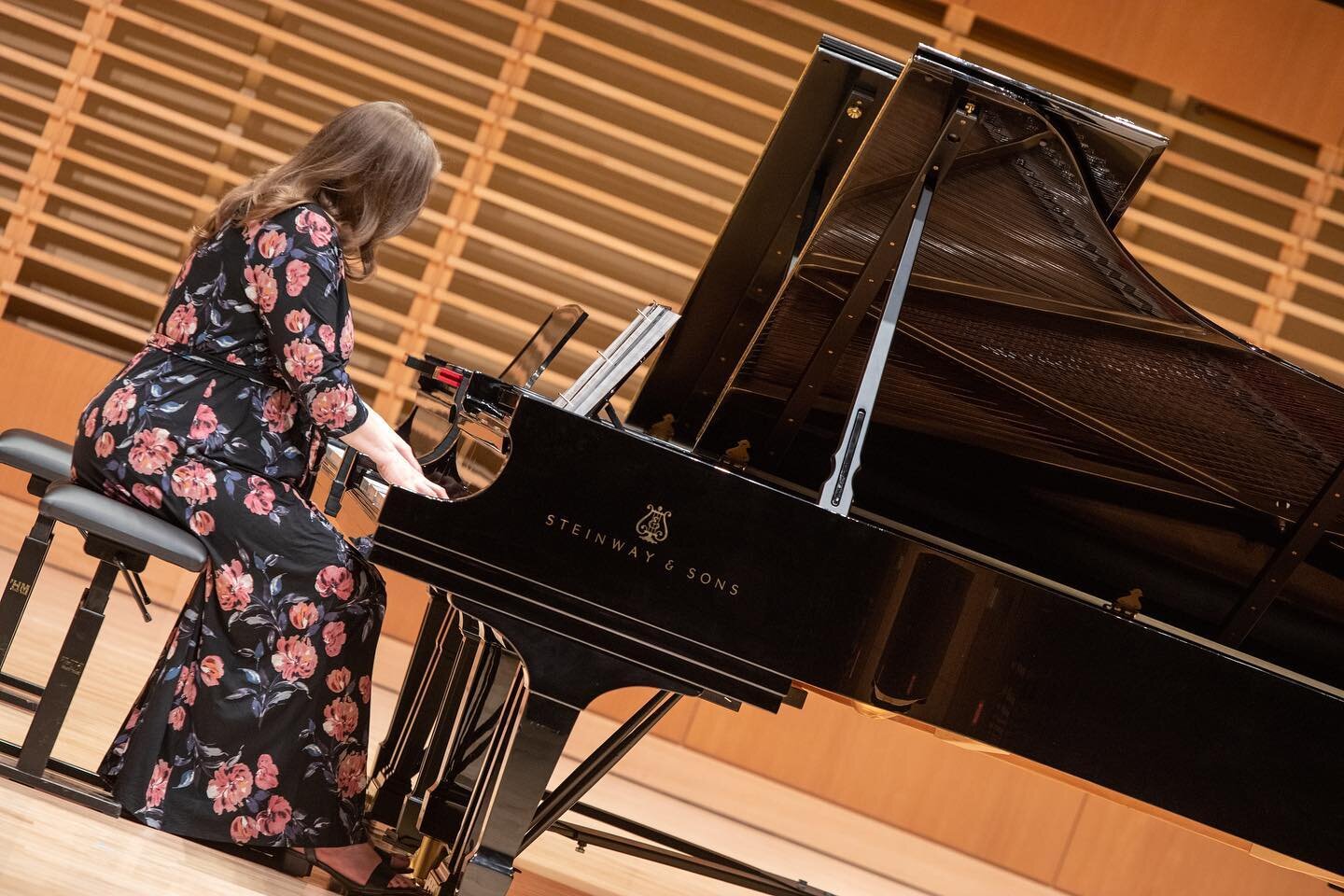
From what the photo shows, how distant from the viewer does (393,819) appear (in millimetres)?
2543

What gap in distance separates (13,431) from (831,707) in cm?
268

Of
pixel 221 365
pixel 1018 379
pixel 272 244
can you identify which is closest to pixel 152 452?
pixel 221 365

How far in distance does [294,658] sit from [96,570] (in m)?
0.36

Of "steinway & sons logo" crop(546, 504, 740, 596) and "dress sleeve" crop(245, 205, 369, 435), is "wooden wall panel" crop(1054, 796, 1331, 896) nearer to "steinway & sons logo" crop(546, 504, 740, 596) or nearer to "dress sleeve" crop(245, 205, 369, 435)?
"steinway & sons logo" crop(546, 504, 740, 596)

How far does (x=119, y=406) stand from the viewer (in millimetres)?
2127

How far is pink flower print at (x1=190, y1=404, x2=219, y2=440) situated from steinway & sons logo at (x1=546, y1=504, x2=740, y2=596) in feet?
2.22

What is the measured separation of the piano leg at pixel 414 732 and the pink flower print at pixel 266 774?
1.53ft

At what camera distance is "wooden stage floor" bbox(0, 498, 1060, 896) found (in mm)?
2016

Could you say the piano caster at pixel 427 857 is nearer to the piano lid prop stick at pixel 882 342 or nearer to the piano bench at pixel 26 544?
the piano bench at pixel 26 544

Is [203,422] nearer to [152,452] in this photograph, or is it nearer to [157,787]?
[152,452]

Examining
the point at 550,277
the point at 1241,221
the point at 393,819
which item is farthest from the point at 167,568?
the point at 1241,221

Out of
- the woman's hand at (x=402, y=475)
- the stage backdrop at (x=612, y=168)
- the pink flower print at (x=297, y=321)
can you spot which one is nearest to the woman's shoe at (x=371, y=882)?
the woman's hand at (x=402, y=475)

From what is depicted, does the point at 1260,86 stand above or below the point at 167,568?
above

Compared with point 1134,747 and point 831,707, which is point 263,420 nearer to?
point 1134,747
